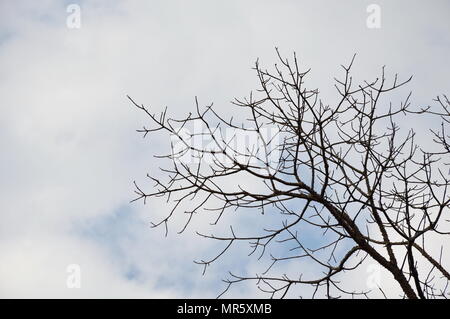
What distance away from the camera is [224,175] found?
330 centimetres

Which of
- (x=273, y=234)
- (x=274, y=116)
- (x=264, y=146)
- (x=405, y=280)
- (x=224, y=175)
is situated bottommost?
(x=405, y=280)

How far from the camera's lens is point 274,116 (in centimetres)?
369
